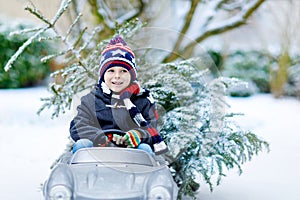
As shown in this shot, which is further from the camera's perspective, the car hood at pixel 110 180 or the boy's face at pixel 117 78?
the boy's face at pixel 117 78

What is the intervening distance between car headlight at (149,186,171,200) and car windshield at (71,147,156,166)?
27cm

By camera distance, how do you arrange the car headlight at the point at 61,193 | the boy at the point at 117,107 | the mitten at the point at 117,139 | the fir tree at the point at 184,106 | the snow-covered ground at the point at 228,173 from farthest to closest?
the snow-covered ground at the point at 228,173 < the fir tree at the point at 184,106 < the boy at the point at 117,107 < the mitten at the point at 117,139 < the car headlight at the point at 61,193

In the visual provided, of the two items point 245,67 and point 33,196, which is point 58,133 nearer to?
point 33,196

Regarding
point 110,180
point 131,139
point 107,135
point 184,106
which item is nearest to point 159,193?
point 110,180

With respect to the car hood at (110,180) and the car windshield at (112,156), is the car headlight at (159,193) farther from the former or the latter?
the car windshield at (112,156)

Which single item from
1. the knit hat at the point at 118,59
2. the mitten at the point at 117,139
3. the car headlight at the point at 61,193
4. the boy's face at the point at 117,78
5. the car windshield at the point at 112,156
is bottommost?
the car headlight at the point at 61,193

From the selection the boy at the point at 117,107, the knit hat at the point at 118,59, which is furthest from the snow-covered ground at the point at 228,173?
the knit hat at the point at 118,59

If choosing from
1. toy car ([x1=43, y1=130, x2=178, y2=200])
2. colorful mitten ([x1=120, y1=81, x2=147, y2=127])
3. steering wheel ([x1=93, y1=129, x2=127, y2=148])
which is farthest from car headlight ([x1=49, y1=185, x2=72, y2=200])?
colorful mitten ([x1=120, y1=81, x2=147, y2=127])

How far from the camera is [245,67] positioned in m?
10.7

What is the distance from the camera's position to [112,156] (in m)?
2.18

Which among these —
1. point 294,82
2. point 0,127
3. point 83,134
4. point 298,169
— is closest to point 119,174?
point 83,134

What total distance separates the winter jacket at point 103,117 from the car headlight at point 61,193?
0.52 m

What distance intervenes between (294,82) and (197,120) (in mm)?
7522

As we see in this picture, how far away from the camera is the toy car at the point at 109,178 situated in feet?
6.32
